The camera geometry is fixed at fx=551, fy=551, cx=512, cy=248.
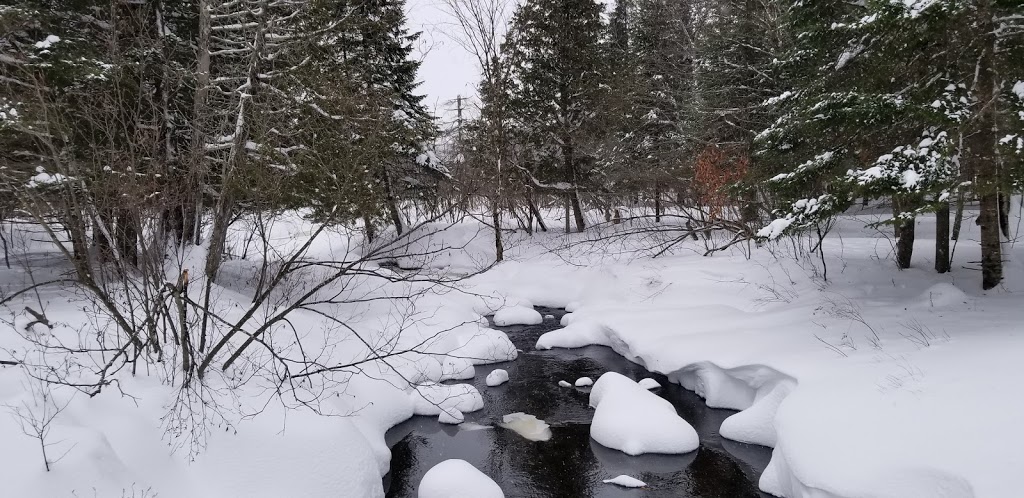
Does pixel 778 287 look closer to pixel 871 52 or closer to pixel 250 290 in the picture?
pixel 871 52

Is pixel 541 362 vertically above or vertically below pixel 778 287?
below

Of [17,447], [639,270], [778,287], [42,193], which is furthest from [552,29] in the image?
[17,447]

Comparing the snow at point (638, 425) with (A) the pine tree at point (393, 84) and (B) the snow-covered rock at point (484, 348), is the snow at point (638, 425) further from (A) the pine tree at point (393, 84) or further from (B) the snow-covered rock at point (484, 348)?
(A) the pine tree at point (393, 84)

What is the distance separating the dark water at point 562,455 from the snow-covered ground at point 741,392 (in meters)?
0.29

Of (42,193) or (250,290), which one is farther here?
(250,290)

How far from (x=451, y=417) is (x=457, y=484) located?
2.26 meters

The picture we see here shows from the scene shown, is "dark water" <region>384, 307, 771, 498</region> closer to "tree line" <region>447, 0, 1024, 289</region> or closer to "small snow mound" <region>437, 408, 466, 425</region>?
"small snow mound" <region>437, 408, 466, 425</region>

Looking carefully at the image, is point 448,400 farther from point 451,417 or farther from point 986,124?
point 986,124

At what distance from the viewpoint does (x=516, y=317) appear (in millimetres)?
13359

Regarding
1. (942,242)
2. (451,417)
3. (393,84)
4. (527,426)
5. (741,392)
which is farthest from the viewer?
(393,84)

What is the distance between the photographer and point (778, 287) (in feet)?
36.2

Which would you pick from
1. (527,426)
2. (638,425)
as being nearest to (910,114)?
(638,425)

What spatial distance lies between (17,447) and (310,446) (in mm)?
2342

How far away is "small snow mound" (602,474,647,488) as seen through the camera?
20.1 feet
